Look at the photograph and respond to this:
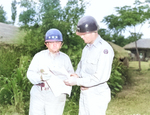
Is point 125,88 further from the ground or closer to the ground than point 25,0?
closer to the ground

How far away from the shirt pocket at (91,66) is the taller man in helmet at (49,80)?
0.22 meters

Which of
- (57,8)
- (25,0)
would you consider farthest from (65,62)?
(25,0)

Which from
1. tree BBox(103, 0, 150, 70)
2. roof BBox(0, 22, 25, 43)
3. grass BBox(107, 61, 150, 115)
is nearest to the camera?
grass BBox(107, 61, 150, 115)

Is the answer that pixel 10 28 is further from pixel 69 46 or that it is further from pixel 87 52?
pixel 87 52

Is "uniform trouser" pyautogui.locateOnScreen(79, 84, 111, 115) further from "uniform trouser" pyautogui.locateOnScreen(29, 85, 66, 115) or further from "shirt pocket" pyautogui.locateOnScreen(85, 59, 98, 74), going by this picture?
"uniform trouser" pyautogui.locateOnScreen(29, 85, 66, 115)

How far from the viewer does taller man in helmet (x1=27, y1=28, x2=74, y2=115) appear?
94.1 inches

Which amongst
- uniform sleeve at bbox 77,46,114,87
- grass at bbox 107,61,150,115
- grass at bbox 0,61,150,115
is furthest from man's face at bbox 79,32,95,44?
grass at bbox 107,61,150,115

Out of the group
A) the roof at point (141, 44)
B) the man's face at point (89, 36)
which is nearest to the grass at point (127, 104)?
the man's face at point (89, 36)

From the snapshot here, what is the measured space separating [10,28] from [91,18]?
6092mm

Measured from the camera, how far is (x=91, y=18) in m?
2.29

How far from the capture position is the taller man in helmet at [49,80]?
2391mm

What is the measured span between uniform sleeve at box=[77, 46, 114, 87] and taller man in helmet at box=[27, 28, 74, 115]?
26 cm

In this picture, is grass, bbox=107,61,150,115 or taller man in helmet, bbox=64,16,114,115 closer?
taller man in helmet, bbox=64,16,114,115

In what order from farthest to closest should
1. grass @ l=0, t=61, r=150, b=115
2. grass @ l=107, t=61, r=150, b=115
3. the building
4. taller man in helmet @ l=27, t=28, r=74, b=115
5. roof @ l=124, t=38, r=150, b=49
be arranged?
the building → roof @ l=124, t=38, r=150, b=49 → grass @ l=107, t=61, r=150, b=115 → grass @ l=0, t=61, r=150, b=115 → taller man in helmet @ l=27, t=28, r=74, b=115
